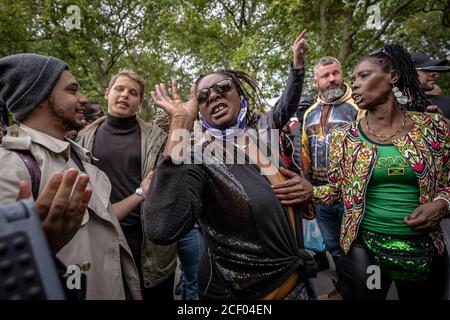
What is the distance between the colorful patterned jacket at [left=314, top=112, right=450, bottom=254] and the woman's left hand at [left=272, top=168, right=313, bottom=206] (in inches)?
19.7

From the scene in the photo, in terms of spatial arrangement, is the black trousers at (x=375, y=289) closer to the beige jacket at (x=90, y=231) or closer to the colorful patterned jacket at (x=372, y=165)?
the colorful patterned jacket at (x=372, y=165)

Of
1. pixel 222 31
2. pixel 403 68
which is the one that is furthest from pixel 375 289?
pixel 222 31

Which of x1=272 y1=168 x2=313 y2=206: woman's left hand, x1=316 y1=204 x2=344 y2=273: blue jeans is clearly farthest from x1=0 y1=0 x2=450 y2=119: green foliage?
x1=272 y1=168 x2=313 y2=206: woman's left hand

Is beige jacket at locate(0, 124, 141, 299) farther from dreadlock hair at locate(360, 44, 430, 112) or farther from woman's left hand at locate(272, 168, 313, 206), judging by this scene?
dreadlock hair at locate(360, 44, 430, 112)

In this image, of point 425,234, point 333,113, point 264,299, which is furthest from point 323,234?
point 264,299

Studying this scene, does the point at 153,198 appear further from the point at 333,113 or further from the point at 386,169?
the point at 333,113

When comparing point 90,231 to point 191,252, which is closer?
point 90,231

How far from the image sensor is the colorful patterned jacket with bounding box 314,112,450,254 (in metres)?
1.99

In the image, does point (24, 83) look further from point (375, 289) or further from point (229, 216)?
point (375, 289)

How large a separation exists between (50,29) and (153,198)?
43.4 ft

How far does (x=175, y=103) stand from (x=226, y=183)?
427 millimetres

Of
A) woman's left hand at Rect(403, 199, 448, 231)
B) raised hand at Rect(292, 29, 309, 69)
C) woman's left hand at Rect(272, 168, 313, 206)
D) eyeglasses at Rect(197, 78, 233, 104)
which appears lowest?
woman's left hand at Rect(403, 199, 448, 231)

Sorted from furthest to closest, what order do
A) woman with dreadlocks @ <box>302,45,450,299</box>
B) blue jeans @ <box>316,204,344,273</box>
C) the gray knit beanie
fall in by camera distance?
blue jeans @ <box>316,204,344,273</box>
woman with dreadlocks @ <box>302,45,450,299</box>
the gray knit beanie

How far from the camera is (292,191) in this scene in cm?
→ 170
